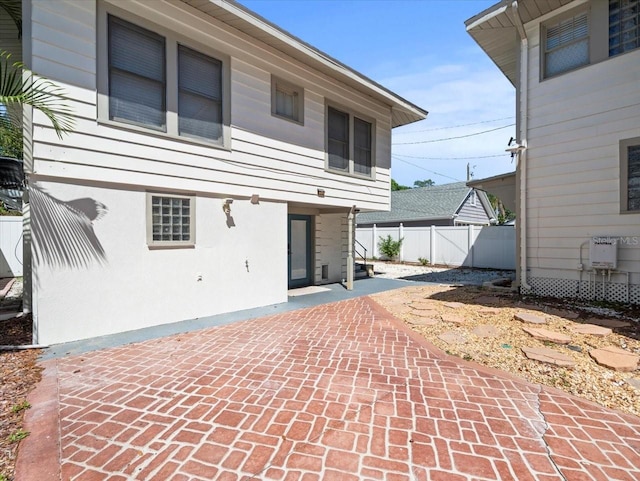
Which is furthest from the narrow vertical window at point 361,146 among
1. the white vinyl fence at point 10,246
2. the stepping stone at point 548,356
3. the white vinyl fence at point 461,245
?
the white vinyl fence at point 10,246

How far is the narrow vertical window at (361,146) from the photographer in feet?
29.6

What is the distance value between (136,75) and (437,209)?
1832 centimetres

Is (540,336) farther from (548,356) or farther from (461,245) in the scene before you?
(461,245)

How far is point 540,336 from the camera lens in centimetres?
470

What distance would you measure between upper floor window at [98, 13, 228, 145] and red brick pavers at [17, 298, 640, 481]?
3643 millimetres

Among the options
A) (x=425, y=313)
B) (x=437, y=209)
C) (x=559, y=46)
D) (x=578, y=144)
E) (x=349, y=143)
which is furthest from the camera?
(x=437, y=209)

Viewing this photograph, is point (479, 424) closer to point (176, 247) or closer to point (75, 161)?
point (176, 247)

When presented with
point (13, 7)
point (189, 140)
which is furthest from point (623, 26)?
point (13, 7)

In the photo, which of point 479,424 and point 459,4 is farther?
point 459,4

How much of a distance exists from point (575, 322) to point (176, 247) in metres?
6.86

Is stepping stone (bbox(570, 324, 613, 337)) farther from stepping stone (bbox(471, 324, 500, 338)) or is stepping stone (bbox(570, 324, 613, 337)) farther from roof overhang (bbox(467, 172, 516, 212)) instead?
roof overhang (bbox(467, 172, 516, 212))

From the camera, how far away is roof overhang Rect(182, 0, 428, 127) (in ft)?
18.4

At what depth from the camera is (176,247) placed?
219 inches

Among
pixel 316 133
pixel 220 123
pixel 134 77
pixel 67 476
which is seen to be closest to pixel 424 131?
pixel 316 133
